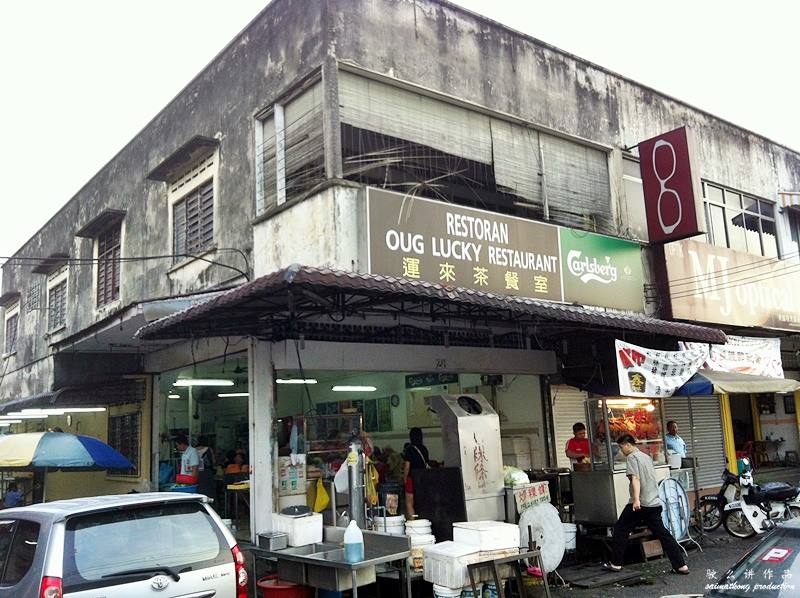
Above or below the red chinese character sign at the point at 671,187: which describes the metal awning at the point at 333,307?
below

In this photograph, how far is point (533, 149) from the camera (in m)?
12.9

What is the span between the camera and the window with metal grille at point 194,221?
12.8m

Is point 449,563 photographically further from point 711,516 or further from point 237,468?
point 711,516

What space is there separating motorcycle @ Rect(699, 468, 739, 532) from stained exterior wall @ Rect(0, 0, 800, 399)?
231 inches

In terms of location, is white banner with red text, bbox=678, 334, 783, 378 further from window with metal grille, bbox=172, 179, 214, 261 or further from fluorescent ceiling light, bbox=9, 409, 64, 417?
fluorescent ceiling light, bbox=9, 409, 64, 417

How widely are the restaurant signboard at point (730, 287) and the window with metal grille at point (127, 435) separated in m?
11.1

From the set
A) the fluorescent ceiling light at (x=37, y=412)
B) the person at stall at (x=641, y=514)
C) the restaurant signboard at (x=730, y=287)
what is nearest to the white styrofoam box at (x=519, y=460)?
the person at stall at (x=641, y=514)

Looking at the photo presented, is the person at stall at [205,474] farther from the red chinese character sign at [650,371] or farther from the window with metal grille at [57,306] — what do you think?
the red chinese character sign at [650,371]

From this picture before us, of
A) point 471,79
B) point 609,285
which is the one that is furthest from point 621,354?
point 471,79

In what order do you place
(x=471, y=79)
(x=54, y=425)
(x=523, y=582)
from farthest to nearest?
(x=54, y=425)
(x=471, y=79)
(x=523, y=582)

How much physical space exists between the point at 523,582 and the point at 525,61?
929 cm

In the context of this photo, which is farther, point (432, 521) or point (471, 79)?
point (471, 79)

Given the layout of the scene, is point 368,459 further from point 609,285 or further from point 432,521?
point 609,285

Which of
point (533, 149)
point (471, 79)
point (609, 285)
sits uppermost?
point (471, 79)
